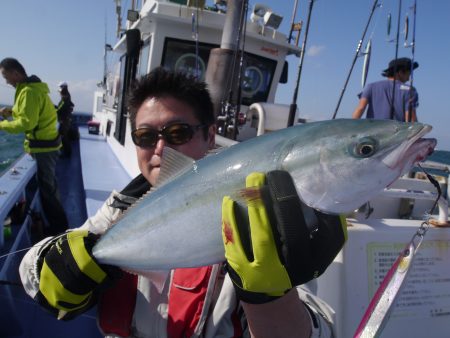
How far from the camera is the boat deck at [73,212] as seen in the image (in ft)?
9.66

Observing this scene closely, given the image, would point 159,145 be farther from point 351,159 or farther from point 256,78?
point 256,78

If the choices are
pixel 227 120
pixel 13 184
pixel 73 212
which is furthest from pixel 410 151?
pixel 73 212

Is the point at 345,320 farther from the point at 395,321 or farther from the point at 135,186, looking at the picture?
the point at 135,186

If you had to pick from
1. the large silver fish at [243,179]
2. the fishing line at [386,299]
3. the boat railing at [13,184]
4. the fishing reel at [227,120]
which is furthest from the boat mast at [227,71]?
the fishing line at [386,299]

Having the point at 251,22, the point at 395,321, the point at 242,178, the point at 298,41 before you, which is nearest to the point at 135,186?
the point at 242,178

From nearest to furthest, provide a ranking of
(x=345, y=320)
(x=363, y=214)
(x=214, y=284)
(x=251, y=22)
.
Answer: (x=214, y=284) < (x=345, y=320) < (x=363, y=214) < (x=251, y=22)

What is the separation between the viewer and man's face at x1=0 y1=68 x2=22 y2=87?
4918 mm

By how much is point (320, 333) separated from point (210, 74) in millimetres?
3939

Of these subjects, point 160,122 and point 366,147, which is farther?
point 160,122

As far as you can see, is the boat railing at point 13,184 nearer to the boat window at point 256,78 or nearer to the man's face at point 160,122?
the man's face at point 160,122

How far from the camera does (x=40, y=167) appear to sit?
5.25m

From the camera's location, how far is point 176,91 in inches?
76.4

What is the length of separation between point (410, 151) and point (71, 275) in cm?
154

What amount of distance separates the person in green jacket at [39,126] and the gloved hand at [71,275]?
11.8 ft
